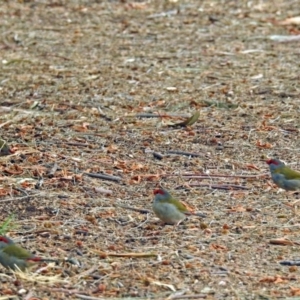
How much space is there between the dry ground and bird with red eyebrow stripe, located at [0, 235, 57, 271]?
0.06 meters

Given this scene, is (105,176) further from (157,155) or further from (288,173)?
(288,173)

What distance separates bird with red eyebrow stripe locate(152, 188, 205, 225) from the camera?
5.99 m

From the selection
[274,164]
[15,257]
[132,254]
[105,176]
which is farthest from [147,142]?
[15,257]

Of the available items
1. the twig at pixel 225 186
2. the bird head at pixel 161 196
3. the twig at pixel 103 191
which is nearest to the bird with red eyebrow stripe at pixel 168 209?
the bird head at pixel 161 196

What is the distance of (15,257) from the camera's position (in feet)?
17.1

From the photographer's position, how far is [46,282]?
5137 mm

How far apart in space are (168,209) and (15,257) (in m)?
1.12

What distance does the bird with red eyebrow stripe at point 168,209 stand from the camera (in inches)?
236

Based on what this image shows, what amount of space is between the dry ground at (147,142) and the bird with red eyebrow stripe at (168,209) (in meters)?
0.08

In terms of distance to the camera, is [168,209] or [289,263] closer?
[289,263]

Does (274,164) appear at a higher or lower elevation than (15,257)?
lower

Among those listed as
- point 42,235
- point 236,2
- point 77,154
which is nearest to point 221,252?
point 42,235

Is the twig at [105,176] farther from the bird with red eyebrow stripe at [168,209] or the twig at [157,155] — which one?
the bird with red eyebrow stripe at [168,209]

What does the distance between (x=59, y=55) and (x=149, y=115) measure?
111 inches
